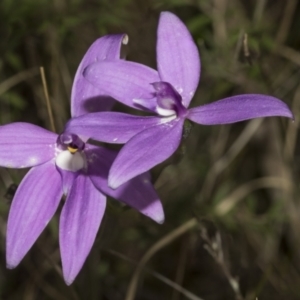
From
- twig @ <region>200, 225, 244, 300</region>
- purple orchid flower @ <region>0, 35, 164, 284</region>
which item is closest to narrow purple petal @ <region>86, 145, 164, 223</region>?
purple orchid flower @ <region>0, 35, 164, 284</region>

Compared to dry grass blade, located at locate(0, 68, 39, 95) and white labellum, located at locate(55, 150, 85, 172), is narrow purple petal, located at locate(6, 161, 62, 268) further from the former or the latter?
dry grass blade, located at locate(0, 68, 39, 95)

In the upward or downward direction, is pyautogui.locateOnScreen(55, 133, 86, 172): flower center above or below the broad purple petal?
below

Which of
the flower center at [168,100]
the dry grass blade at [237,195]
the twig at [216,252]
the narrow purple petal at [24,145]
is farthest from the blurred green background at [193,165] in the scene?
the flower center at [168,100]

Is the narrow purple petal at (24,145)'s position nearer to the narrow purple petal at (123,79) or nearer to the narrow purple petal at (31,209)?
the narrow purple petal at (31,209)

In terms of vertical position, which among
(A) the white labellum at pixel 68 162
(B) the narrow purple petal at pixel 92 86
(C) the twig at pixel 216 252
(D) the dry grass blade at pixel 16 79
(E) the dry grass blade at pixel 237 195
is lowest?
(E) the dry grass blade at pixel 237 195

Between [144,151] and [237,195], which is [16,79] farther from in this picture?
[144,151]

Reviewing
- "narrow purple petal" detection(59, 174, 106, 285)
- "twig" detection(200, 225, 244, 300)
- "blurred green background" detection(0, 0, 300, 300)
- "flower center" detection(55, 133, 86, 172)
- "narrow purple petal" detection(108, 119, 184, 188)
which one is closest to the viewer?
"narrow purple petal" detection(108, 119, 184, 188)

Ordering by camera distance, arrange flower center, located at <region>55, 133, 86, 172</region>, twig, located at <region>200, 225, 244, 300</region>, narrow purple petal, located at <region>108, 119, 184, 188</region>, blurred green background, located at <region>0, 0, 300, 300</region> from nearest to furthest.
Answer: narrow purple petal, located at <region>108, 119, 184, 188</region> < flower center, located at <region>55, 133, 86, 172</region> < twig, located at <region>200, 225, 244, 300</region> < blurred green background, located at <region>0, 0, 300, 300</region>
